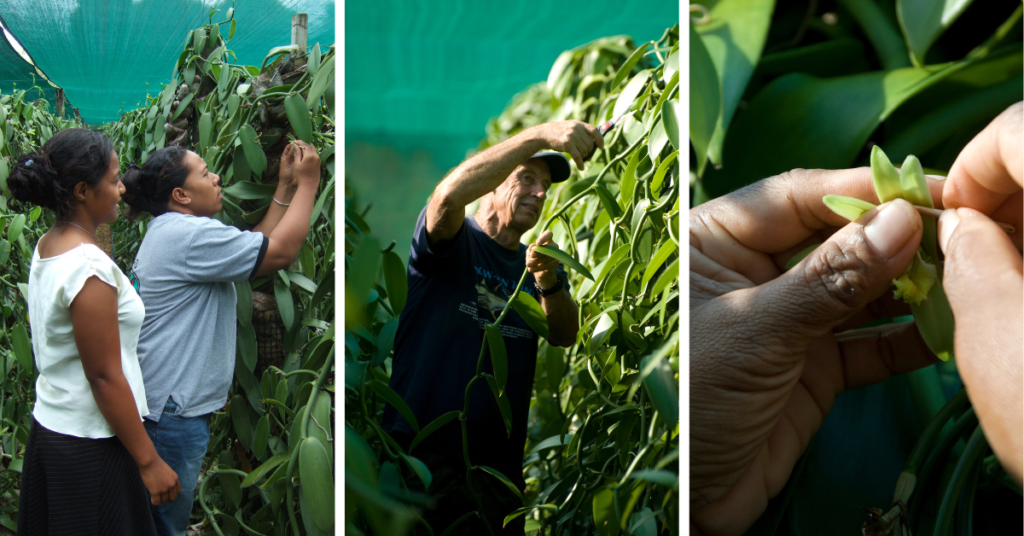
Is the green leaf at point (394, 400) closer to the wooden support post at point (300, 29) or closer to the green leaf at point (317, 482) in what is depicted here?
the green leaf at point (317, 482)

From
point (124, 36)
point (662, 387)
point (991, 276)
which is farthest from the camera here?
point (124, 36)

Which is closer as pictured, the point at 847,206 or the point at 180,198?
the point at 847,206

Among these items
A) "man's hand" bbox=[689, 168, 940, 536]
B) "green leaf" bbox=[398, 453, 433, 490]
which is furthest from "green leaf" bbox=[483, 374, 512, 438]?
"man's hand" bbox=[689, 168, 940, 536]

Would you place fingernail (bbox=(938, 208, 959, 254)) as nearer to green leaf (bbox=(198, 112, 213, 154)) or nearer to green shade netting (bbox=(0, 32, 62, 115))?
green leaf (bbox=(198, 112, 213, 154))

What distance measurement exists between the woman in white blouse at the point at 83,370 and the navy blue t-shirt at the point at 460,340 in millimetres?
312

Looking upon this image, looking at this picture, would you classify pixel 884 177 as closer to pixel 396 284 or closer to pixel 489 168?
pixel 489 168

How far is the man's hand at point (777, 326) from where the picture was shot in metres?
0.58

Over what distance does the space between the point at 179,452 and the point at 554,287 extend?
50cm

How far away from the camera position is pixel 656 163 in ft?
2.31

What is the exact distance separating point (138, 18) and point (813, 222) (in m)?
0.87

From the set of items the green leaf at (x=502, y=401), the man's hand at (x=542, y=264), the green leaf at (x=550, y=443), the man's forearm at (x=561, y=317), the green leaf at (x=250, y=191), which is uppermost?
the green leaf at (x=250, y=191)

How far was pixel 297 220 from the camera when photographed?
0.73m

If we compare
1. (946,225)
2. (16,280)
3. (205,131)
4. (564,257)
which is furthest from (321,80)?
(946,225)

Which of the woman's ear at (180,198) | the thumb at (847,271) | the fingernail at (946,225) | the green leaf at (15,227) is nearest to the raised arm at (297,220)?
the woman's ear at (180,198)
